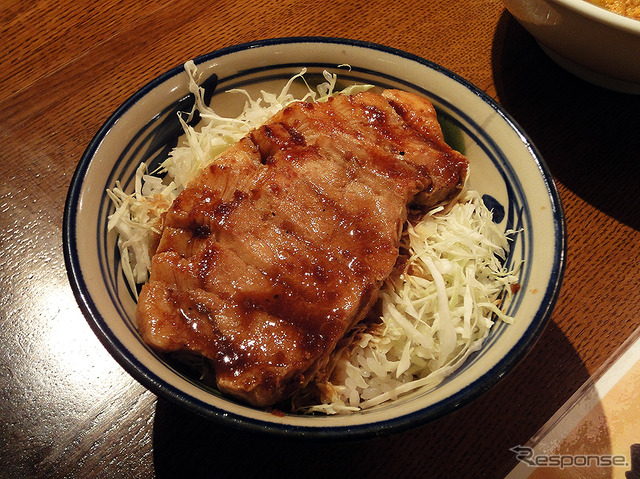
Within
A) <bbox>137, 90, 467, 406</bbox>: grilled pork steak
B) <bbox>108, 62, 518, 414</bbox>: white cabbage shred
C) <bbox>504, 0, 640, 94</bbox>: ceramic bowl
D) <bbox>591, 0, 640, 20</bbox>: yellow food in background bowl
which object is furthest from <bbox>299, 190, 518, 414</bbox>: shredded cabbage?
<bbox>591, 0, 640, 20</bbox>: yellow food in background bowl

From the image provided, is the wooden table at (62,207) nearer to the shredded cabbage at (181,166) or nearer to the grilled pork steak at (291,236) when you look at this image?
the grilled pork steak at (291,236)

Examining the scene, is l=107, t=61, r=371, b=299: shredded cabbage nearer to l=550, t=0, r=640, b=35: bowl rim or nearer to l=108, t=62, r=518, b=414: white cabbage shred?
l=108, t=62, r=518, b=414: white cabbage shred

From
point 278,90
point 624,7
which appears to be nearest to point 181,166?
point 278,90

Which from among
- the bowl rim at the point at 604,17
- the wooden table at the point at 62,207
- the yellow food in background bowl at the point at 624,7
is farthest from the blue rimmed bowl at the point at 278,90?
the yellow food in background bowl at the point at 624,7

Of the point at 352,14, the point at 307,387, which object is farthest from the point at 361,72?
the point at 307,387

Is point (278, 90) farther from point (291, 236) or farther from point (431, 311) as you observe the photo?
point (431, 311)

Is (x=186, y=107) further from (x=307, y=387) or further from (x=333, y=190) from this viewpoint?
(x=307, y=387)

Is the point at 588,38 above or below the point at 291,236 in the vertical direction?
below
